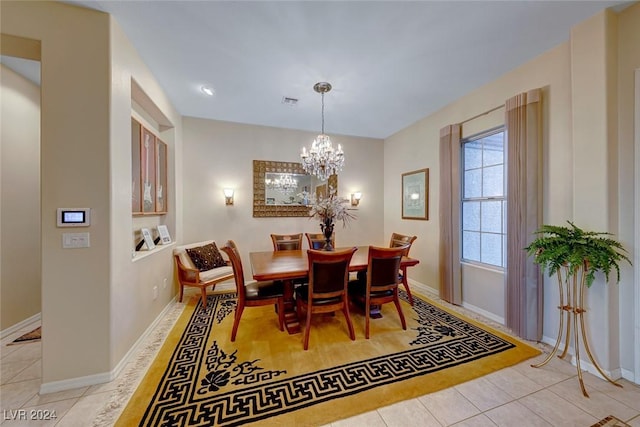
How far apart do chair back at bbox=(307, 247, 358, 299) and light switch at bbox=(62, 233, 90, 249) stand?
5.92 feet

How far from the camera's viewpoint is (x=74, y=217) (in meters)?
1.79

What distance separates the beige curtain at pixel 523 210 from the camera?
2.42 meters

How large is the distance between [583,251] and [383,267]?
1562mm

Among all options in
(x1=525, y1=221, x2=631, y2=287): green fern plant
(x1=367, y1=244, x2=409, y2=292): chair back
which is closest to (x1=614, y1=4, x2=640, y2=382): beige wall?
(x1=525, y1=221, x2=631, y2=287): green fern plant

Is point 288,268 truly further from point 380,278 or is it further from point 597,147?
point 597,147

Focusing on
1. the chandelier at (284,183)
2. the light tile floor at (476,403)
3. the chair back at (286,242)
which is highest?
the chandelier at (284,183)

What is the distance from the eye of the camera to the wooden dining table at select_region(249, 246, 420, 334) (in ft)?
7.45

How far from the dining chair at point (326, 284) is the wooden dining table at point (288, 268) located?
0.47 ft

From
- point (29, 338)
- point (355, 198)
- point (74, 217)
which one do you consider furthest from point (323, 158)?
point (29, 338)

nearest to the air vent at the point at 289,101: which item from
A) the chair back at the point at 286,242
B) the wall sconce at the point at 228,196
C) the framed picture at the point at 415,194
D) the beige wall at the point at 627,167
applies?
the wall sconce at the point at 228,196

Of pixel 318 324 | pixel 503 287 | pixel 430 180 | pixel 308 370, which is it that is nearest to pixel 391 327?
pixel 318 324

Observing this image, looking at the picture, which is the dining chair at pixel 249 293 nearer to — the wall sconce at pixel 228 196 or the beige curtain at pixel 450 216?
the wall sconce at pixel 228 196

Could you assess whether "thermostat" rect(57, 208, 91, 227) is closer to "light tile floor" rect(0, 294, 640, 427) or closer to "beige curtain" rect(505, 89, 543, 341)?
"light tile floor" rect(0, 294, 640, 427)

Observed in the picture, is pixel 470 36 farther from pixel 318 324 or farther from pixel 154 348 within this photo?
pixel 154 348
